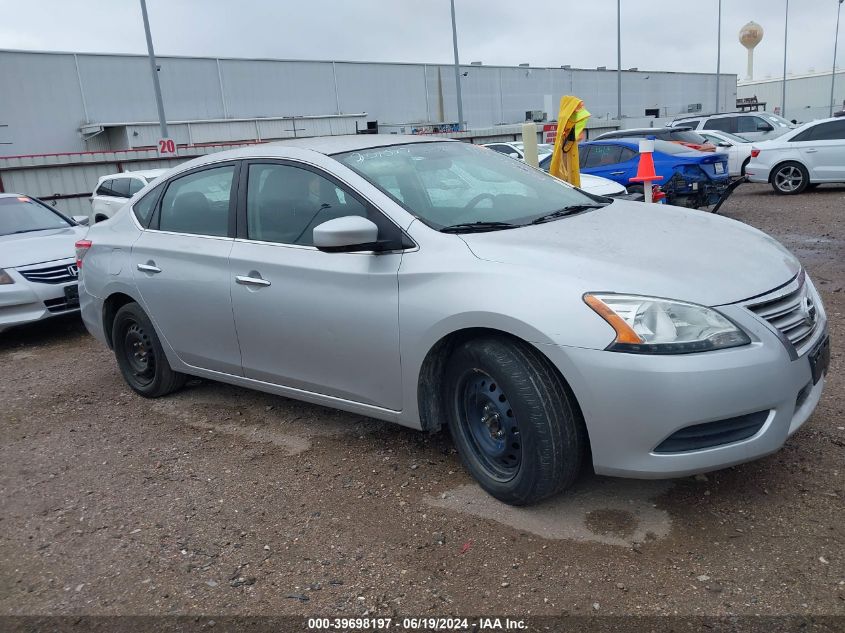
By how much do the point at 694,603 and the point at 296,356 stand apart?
2.24 metres

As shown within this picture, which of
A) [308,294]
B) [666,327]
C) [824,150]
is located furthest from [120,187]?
[824,150]

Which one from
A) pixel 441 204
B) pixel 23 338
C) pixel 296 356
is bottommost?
pixel 23 338

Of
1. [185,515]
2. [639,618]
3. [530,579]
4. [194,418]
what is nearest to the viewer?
[639,618]

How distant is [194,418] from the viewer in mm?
4773

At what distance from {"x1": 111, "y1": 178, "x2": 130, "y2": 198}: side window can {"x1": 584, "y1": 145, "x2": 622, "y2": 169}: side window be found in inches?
322

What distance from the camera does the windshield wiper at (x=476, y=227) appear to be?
342cm

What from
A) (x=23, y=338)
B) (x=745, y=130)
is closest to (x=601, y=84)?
(x=745, y=130)

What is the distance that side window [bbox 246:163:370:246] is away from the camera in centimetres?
377

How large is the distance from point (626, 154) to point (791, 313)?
10.1 metres

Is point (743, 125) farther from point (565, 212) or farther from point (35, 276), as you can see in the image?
point (565, 212)

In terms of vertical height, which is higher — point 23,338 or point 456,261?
point 456,261

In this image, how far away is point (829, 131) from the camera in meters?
13.9

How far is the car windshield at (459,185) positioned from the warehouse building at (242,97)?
63.3 ft

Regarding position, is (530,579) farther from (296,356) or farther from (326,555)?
(296,356)
